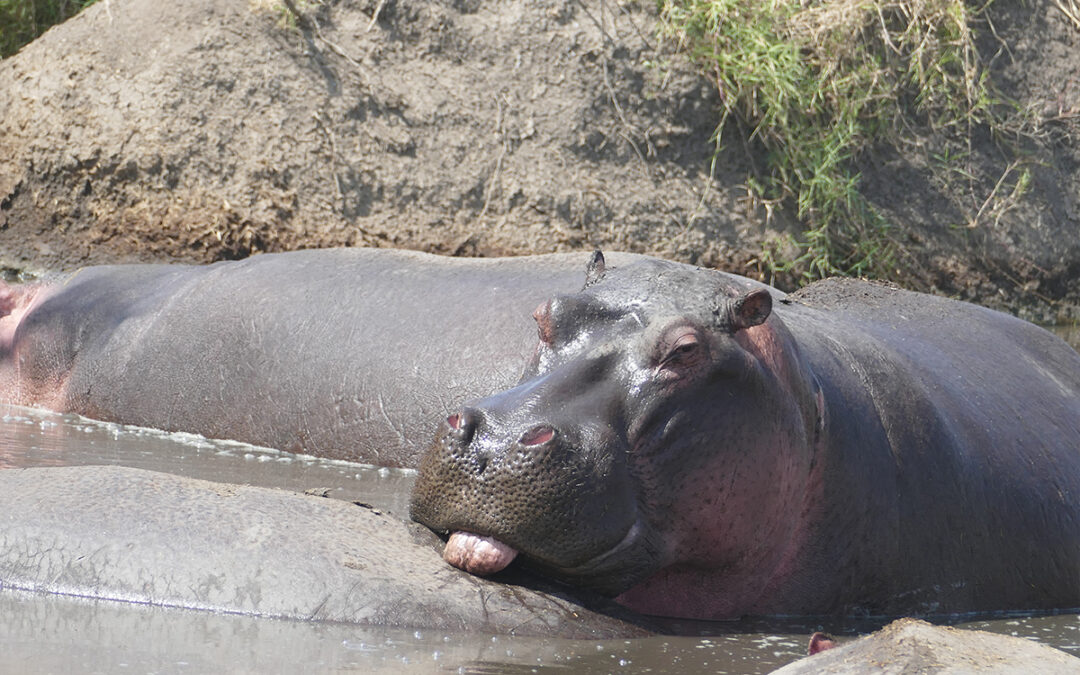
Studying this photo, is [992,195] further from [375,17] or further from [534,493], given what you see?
[534,493]

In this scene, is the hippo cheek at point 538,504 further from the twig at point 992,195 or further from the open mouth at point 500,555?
the twig at point 992,195

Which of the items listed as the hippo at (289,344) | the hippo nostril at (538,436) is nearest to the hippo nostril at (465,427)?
the hippo nostril at (538,436)

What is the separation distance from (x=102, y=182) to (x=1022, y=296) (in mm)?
5220

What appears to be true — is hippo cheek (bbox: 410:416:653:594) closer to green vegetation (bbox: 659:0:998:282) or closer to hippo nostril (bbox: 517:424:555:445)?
hippo nostril (bbox: 517:424:555:445)

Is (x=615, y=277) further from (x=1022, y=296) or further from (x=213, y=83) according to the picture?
(x=1022, y=296)

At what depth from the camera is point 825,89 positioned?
8.95 meters

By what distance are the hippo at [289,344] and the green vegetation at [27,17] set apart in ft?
11.3

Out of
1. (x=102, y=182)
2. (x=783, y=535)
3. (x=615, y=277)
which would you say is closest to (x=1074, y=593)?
(x=783, y=535)

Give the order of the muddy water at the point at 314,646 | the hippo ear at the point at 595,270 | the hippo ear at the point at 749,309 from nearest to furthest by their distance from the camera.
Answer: the muddy water at the point at 314,646 → the hippo ear at the point at 749,309 → the hippo ear at the point at 595,270

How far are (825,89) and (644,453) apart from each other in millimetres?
5796

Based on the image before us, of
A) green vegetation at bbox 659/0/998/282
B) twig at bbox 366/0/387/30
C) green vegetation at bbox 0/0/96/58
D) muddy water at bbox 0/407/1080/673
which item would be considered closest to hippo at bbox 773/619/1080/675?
muddy water at bbox 0/407/1080/673

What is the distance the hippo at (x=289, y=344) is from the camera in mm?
5438

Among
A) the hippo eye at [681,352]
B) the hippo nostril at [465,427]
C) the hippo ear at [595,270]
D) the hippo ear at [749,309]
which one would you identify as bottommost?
the hippo nostril at [465,427]

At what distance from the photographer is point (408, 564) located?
3.47 metres
